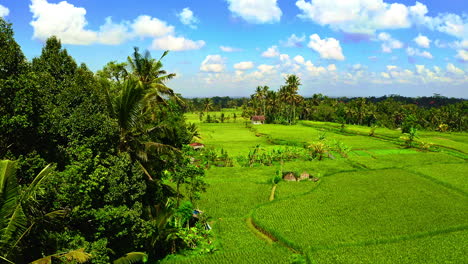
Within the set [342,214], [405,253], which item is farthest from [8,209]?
[342,214]

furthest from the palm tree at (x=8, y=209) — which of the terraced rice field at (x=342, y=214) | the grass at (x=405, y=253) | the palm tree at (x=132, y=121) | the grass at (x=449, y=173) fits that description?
the grass at (x=449, y=173)

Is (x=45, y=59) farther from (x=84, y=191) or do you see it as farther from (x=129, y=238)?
(x=129, y=238)

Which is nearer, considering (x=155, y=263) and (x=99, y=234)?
(x=99, y=234)

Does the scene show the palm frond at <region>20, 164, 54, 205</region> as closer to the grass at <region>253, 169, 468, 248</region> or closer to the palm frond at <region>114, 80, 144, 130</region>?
the palm frond at <region>114, 80, 144, 130</region>

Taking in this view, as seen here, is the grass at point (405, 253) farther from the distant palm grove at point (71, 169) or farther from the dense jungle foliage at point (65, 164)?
the dense jungle foliage at point (65, 164)

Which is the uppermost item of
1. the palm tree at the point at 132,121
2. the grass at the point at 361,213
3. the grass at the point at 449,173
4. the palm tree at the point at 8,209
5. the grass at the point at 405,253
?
→ the palm tree at the point at 132,121

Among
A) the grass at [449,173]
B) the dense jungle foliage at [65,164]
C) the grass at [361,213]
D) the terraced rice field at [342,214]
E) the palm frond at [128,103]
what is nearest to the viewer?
the dense jungle foliage at [65,164]

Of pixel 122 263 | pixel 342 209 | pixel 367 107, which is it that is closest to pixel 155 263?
pixel 122 263

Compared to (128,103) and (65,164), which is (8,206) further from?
(128,103)
